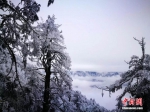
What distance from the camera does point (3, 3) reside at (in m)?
4.11

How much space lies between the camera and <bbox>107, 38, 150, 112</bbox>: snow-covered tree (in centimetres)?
870

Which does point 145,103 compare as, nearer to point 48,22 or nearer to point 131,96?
point 131,96

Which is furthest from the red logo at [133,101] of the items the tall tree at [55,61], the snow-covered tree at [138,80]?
the tall tree at [55,61]

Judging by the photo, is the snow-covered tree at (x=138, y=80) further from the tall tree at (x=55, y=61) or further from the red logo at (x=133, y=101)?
the tall tree at (x=55, y=61)

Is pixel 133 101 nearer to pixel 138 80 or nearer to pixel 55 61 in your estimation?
pixel 138 80

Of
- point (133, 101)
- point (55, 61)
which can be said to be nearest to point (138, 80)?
point (133, 101)

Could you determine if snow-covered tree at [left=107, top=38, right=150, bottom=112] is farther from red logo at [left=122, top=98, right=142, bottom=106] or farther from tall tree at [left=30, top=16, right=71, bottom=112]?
tall tree at [left=30, top=16, right=71, bottom=112]

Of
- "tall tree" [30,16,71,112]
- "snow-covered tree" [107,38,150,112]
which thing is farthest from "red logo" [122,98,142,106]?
"tall tree" [30,16,71,112]

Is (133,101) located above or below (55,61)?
below

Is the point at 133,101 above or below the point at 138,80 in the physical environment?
below

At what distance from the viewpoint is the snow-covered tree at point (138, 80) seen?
8695 mm

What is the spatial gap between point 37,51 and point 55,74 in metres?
4.97

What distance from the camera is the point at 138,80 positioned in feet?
29.8

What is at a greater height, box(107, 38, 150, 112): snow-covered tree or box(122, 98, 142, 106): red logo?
box(107, 38, 150, 112): snow-covered tree
